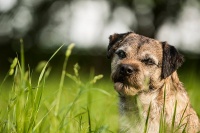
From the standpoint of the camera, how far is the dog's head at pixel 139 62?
651 centimetres

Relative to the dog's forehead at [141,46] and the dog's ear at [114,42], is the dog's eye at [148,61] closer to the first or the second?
the dog's forehead at [141,46]

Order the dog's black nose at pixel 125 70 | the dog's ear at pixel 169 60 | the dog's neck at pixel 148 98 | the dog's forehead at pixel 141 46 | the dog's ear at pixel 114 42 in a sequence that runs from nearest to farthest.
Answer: the dog's black nose at pixel 125 70 → the dog's neck at pixel 148 98 → the dog's ear at pixel 169 60 → the dog's forehead at pixel 141 46 → the dog's ear at pixel 114 42

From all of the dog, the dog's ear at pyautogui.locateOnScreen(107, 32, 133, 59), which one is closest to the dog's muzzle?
the dog

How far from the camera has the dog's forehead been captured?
6988mm

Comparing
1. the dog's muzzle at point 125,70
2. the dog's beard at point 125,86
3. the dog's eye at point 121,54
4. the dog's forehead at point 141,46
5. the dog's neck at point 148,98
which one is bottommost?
the dog's neck at point 148,98

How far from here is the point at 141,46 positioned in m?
7.04

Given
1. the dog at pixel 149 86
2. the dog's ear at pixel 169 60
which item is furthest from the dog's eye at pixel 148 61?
the dog's ear at pixel 169 60

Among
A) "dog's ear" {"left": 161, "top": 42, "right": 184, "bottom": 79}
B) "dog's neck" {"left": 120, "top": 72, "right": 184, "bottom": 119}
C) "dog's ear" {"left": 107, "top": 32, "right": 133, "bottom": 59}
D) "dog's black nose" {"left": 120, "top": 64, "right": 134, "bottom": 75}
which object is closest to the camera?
"dog's black nose" {"left": 120, "top": 64, "right": 134, "bottom": 75}

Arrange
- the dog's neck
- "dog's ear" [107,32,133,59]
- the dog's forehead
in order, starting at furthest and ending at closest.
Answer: "dog's ear" [107,32,133,59]
the dog's forehead
the dog's neck

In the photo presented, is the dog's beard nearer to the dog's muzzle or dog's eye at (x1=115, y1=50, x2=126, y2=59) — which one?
the dog's muzzle

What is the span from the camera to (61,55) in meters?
28.0

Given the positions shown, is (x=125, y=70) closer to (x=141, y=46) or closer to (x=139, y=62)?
(x=139, y=62)

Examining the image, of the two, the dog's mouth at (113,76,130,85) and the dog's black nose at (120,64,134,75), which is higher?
the dog's black nose at (120,64,134,75)

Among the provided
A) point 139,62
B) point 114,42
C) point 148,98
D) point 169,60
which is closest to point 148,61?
point 139,62
